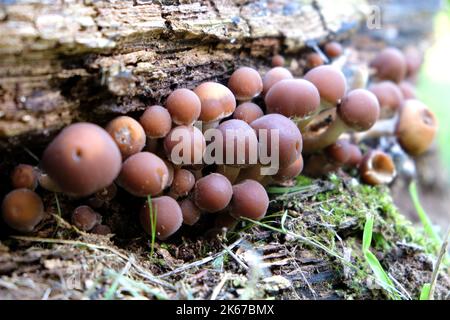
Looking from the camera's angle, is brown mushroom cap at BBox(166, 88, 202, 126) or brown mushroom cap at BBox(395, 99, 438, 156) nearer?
brown mushroom cap at BBox(166, 88, 202, 126)

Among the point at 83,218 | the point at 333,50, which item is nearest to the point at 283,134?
the point at 83,218

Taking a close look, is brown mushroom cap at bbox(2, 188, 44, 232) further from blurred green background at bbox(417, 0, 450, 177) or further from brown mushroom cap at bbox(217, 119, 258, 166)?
blurred green background at bbox(417, 0, 450, 177)

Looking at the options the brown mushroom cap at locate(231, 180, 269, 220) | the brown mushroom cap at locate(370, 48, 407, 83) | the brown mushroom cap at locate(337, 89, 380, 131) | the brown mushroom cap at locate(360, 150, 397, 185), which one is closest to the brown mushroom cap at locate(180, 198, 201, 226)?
the brown mushroom cap at locate(231, 180, 269, 220)

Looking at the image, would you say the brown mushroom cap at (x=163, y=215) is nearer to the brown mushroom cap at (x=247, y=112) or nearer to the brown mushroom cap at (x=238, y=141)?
the brown mushroom cap at (x=238, y=141)

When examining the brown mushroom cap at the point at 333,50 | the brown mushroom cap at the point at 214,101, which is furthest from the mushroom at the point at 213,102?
the brown mushroom cap at the point at 333,50

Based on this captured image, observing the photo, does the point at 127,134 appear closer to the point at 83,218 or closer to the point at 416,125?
the point at 83,218
